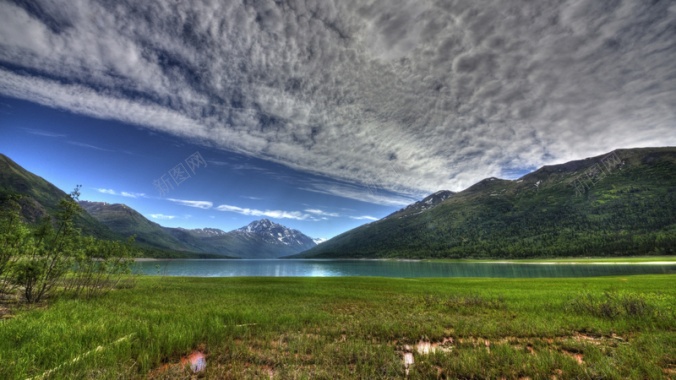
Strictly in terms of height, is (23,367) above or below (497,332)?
above

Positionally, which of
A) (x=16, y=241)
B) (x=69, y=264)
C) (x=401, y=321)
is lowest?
(x=401, y=321)

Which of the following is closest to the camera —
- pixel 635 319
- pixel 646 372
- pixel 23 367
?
pixel 23 367

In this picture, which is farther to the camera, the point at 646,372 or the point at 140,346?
the point at 140,346

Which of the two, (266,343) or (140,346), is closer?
(140,346)

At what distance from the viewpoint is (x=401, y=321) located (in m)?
13.9

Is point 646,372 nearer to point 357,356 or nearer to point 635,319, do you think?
point 357,356

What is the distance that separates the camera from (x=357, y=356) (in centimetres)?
863

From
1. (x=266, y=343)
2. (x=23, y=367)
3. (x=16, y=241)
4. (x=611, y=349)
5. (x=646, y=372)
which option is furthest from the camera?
(x=16, y=241)

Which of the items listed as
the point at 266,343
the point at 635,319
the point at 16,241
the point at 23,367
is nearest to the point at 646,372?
the point at 635,319

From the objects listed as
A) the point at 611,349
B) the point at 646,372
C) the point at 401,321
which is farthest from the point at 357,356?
the point at 611,349

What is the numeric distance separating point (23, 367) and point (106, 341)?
8.42 ft

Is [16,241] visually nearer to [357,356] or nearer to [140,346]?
[140,346]

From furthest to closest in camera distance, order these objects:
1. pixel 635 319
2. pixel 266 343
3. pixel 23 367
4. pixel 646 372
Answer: pixel 635 319
pixel 266 343
pixel 646 372
pixel 23 367

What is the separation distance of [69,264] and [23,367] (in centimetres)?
1856
